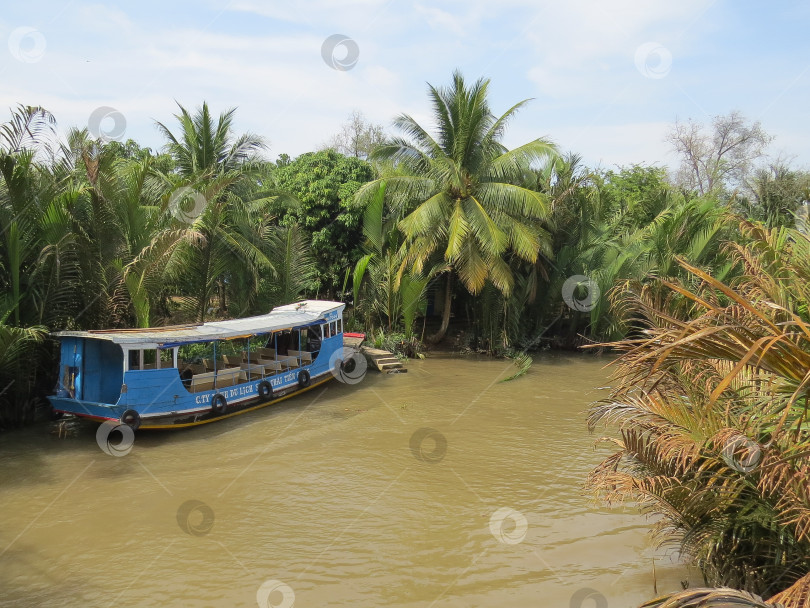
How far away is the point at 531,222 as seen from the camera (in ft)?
61.0

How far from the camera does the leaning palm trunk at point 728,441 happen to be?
3219 mm

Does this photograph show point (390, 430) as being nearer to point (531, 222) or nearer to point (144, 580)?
point (144, 580)

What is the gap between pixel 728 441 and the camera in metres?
3.59

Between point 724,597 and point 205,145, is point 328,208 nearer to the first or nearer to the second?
point 205,145

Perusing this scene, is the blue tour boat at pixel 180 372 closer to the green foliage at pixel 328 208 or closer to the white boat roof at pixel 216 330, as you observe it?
the white boat roof at pixel 216 330

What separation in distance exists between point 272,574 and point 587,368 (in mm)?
13581

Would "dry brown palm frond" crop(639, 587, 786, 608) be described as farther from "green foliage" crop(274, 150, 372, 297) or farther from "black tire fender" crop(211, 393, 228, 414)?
"green foliage" crop(274, 150, 372, 297)

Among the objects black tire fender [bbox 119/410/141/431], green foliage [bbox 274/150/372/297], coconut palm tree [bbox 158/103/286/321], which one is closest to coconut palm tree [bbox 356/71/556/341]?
green foliage [bbox 274/150/372/297]

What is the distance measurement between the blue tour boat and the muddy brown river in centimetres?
47

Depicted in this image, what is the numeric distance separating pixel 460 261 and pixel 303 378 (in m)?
6.52

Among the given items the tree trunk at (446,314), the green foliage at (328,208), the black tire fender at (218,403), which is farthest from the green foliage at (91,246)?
the tree trunk at (446,314)

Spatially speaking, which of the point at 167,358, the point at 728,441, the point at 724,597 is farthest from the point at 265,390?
the point at 724,597

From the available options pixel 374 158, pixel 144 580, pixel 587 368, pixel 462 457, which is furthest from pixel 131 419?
pixel 587 368

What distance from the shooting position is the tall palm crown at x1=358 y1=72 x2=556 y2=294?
17250 millimetres
